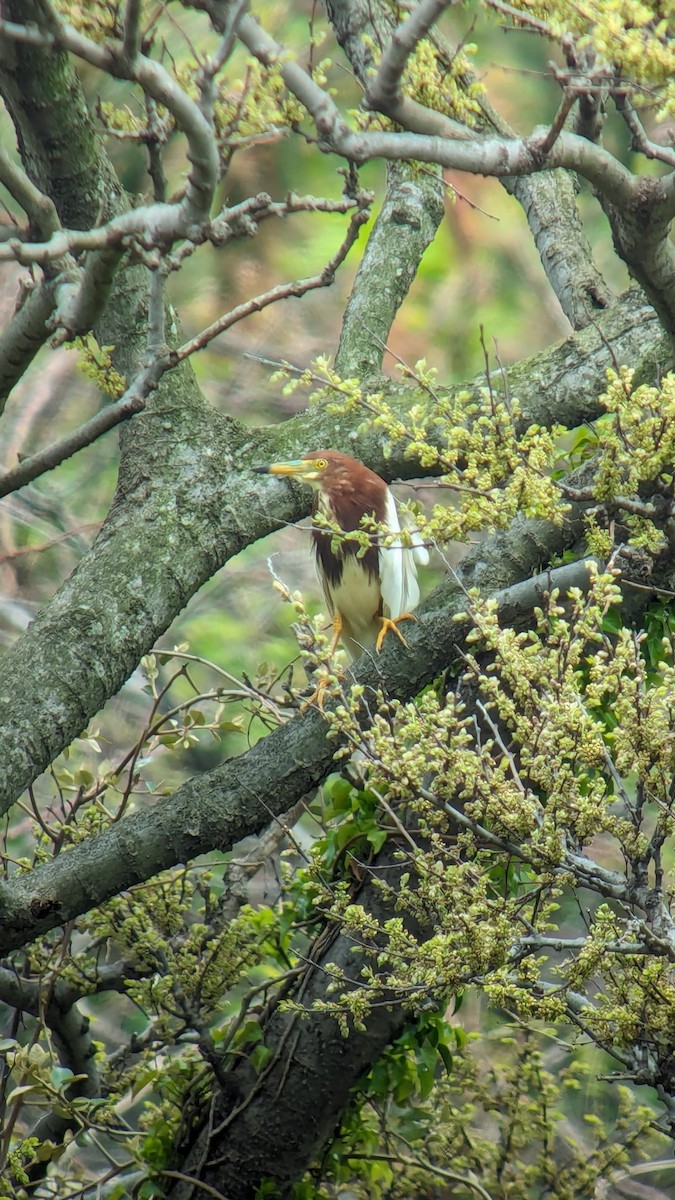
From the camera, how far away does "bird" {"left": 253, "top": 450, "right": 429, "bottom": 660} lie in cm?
276

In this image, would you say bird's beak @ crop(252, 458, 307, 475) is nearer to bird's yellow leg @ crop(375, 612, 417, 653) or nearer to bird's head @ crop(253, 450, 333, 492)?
bird's head @ crop(253, 450, 333, 492)

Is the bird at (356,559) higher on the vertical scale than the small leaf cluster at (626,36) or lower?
higher

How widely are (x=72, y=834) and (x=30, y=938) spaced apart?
1.62 ft

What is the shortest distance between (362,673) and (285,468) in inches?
22.7

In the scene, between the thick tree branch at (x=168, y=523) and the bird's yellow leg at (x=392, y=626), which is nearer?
the thick tree branch at (x=168, y=523)

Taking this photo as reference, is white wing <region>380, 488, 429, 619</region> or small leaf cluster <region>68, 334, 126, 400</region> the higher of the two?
small leaf cluster <region>68, 334, 126, 400</region>

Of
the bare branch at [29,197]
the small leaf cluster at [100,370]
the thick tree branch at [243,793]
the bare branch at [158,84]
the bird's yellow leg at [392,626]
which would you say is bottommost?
the thick tree branch at [243,793]

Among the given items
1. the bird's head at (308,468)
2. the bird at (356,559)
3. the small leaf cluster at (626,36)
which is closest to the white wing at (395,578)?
the bird at (356,559)

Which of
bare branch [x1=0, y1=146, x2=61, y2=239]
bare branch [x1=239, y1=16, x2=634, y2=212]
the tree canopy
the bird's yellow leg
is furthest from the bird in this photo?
bare branch [x1=239, y1=16, x2=634, y2=212]

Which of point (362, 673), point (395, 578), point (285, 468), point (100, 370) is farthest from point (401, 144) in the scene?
point (395, 578)

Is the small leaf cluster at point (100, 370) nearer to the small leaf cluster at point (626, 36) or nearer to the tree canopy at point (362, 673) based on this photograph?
the tree canopy at point (362, 673)

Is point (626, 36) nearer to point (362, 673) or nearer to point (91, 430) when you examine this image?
point (91, 430)

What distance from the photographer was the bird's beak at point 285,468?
2.76m

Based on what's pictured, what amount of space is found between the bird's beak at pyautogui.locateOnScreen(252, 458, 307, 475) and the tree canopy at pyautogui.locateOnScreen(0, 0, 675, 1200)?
22 millimetres
